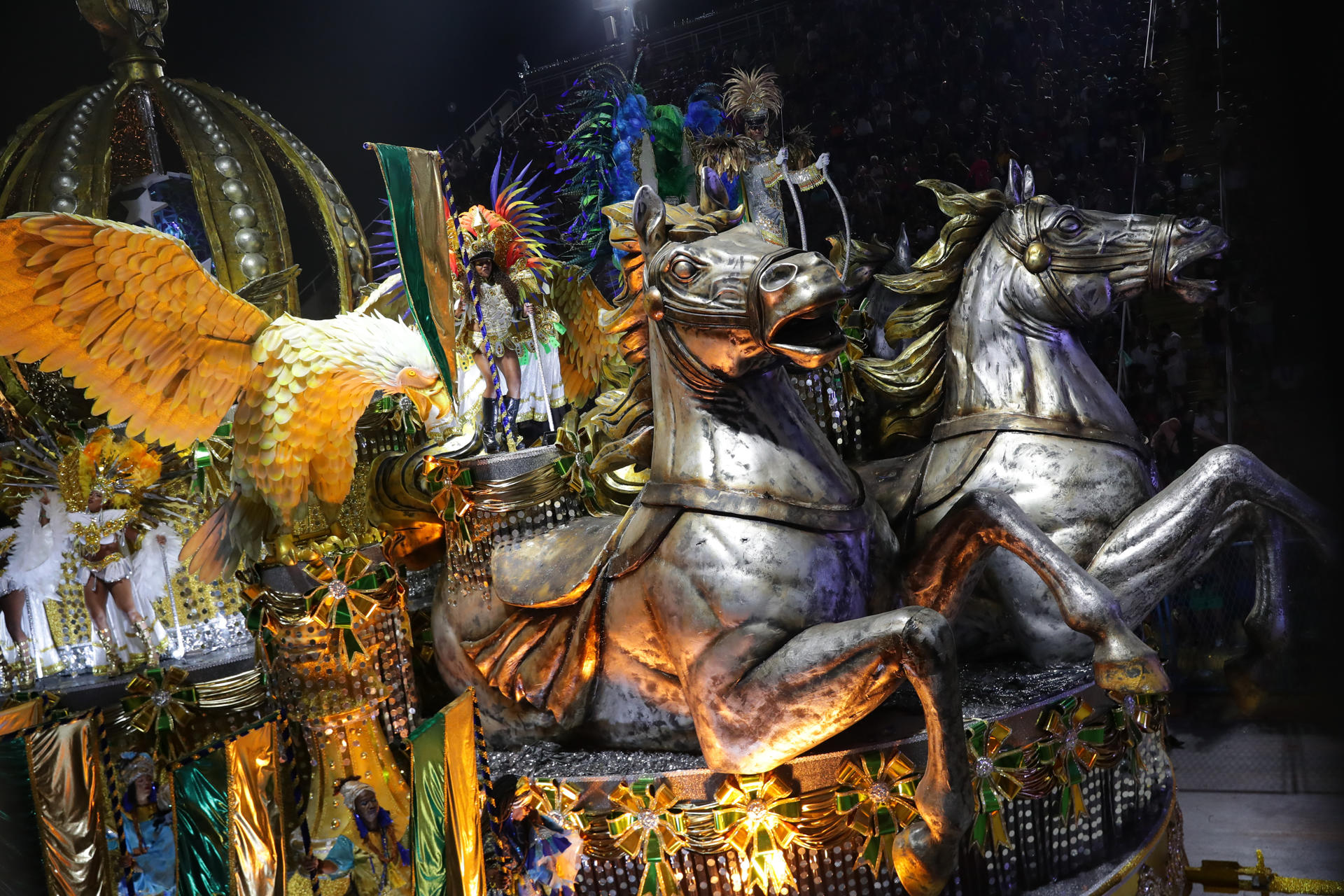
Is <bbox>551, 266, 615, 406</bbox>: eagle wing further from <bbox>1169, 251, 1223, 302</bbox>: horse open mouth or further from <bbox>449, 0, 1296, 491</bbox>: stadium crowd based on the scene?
<bbox>1169, 251, 1223, 302</bbox>: horse open mouth

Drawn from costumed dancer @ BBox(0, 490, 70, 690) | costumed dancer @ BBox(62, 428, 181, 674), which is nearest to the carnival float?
costumed dancer @ BBox(62, 428, 181, 674)

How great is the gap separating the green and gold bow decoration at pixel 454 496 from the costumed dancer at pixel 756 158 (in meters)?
1.59

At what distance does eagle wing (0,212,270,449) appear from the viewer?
2270 millimetres

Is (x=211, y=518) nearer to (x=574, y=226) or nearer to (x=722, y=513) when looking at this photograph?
(x=722, y=513)

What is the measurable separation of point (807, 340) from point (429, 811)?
45.5 inches

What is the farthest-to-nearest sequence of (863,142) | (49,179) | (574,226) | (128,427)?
(863,142) → (574,226) → (49,179) → (128,427)

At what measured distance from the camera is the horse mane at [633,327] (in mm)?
2090

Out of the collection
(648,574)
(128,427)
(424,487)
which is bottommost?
(648,574)

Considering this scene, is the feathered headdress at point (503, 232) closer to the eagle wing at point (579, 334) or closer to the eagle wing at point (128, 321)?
the eagle wing at point (579, 334)

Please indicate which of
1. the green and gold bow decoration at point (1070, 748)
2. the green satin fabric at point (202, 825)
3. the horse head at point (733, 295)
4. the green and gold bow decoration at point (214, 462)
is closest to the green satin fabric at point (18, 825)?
the green satin fabric at point (202, 825)

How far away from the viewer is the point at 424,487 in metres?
2.64

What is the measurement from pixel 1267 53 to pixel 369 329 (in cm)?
222

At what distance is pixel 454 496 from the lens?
2.45 m

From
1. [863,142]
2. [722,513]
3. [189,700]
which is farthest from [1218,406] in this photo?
[863,142]
